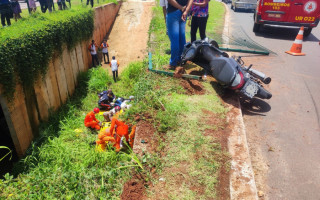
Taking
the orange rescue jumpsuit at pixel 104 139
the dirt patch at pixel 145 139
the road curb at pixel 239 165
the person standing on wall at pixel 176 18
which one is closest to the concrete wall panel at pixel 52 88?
the orange rescue jumpsuit at pixel 104 139

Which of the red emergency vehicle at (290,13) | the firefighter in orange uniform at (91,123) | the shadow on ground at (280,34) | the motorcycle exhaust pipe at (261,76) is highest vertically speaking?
the red emergency vehicle at (290,13)

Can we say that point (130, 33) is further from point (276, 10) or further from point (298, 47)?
point (298, 47)

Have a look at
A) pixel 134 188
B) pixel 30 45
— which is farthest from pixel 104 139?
pixel 30 45

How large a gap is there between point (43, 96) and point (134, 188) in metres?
3.72

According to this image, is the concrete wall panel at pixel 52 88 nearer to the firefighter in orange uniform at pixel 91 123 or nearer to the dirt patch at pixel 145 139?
the firefighter in orange uniform at pixel 91 123

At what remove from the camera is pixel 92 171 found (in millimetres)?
3139

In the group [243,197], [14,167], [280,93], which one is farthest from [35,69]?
[280,93]

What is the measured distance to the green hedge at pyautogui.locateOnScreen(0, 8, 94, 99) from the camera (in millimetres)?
Result: 4012

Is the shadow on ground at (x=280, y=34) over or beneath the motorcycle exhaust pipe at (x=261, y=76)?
beneath

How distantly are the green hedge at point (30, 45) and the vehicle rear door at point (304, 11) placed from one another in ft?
29.2

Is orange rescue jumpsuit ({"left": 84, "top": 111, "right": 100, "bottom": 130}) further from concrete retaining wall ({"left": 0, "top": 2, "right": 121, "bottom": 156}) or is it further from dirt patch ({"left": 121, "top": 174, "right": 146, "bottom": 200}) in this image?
dirt patch ({"left": 121, "top": 174, "right": 146, "bottom": 200})

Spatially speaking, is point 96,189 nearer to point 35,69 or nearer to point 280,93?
point 35,69

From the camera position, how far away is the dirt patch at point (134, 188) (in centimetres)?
265

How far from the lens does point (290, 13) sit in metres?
9.96
